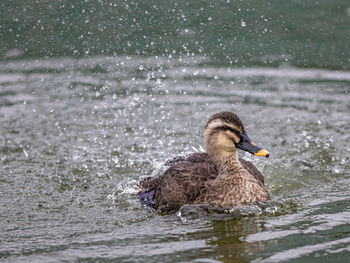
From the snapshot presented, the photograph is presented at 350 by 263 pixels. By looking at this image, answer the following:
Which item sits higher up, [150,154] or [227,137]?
[150,154]

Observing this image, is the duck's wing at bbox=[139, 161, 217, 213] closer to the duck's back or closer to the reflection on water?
the duck's back

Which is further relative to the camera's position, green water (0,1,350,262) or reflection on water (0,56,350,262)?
green water (0,1,350,262)

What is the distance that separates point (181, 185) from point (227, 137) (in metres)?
0.72

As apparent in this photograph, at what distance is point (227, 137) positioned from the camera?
6875 mm

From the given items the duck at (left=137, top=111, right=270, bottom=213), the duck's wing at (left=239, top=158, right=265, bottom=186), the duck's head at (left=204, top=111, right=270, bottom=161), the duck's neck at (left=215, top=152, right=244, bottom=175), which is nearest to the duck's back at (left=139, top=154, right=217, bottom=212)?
the duck at (left=137, top=111, right=270, bottom=213)

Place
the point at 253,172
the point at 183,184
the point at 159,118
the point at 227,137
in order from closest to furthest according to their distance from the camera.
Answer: the point at 183,184, the point at 227,137, the point at 253,172, the point at 159,118

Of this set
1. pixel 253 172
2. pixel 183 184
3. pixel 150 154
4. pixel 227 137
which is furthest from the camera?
pixel 150 154

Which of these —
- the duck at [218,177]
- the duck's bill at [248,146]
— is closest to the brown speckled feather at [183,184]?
the duck at [218,177]

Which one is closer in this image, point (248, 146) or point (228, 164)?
point (248, 146)

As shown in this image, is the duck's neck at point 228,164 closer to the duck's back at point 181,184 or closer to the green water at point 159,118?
the duck's back at point 181,184

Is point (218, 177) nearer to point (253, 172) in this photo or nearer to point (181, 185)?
point (181, 185)

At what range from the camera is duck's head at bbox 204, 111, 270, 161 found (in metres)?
6.80

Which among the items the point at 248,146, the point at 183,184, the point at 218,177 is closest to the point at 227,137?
the point at 248,146

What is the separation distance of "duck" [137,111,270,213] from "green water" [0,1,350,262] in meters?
0.22
